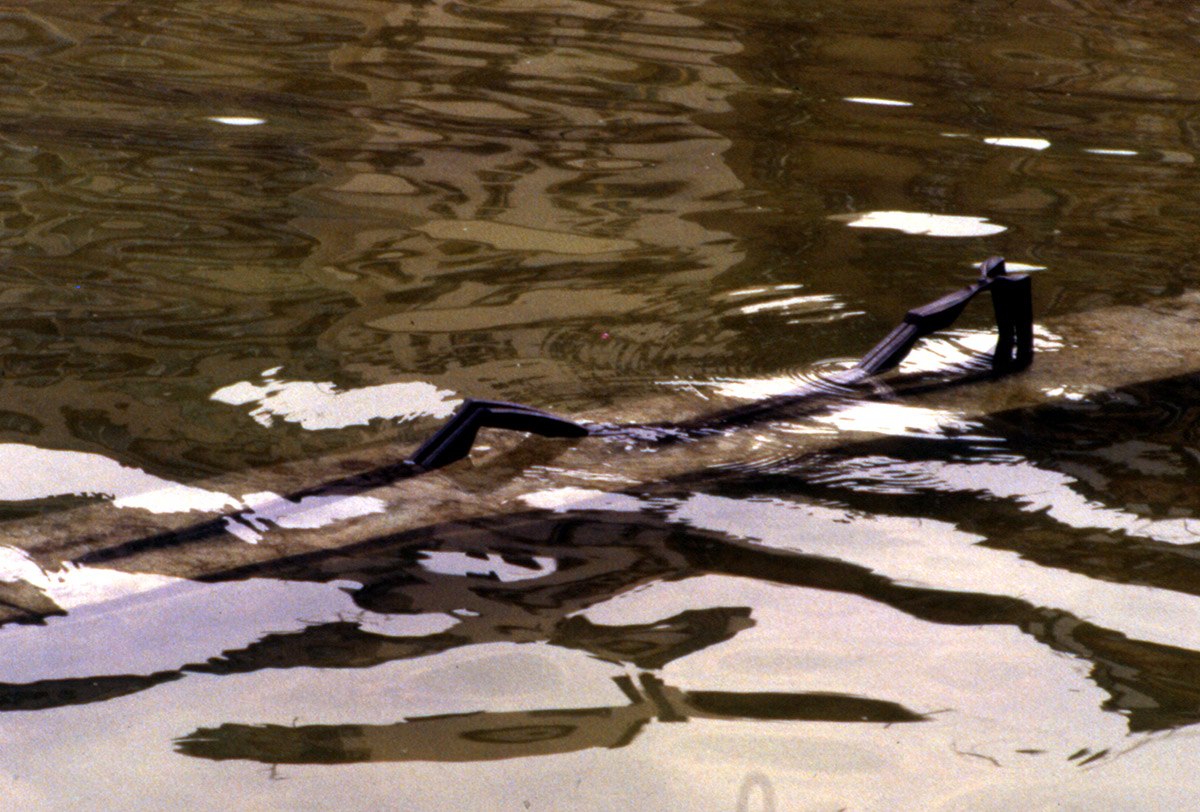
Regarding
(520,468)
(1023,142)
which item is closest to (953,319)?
(520,468)

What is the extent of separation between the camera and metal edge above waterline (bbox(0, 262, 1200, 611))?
75.7 inches

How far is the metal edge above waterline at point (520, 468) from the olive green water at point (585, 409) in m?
0.05

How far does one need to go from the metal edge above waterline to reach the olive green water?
0.16 ft

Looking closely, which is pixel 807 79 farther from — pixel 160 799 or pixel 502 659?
pixel 160 799

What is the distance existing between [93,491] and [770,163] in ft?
10.1

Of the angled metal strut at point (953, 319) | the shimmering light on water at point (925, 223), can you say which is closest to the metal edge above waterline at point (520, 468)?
the angled metal strut at point (953, 319)

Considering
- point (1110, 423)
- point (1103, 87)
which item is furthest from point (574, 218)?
point (1103, 87)

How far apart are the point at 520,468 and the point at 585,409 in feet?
1.06

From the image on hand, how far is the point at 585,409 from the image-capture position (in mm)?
2568

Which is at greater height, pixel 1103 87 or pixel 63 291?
pixel 1103 87

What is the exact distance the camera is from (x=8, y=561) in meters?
1.85

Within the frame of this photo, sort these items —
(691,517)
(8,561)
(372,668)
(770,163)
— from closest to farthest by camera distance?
(372,668) → (8,561) → (691,517) → (770,163)

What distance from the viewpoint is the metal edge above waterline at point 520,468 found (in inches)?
75.7

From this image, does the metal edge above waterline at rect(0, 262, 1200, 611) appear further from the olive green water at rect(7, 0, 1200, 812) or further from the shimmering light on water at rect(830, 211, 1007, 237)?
the shimmering light on water at rect(830, 211, 1007, 237)
